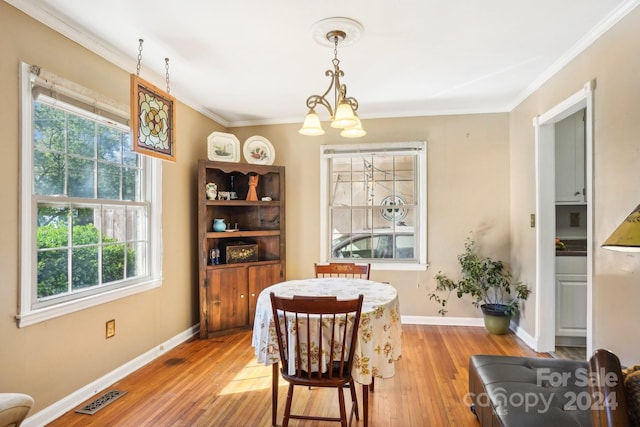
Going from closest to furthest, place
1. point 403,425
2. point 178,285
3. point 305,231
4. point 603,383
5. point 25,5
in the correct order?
point 603,383
point 25,5
point 403,425
point 178,285
point 305,231

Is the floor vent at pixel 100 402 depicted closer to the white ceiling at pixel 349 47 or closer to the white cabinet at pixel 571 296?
the white ceiling at pixel 349 47

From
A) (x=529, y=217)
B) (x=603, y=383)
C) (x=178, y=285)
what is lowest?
(x=178, y=285)

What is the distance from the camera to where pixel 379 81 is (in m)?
3.28

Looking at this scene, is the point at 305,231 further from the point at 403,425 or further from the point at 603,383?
the point at 603,383

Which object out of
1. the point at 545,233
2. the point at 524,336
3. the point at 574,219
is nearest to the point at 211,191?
the point at 545,233

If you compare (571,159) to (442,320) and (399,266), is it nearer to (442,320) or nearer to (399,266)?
(399,266)

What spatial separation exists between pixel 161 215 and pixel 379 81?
7.92 feet

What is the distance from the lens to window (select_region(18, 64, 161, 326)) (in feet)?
6.89

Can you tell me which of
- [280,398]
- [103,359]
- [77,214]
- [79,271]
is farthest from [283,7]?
[103,359]

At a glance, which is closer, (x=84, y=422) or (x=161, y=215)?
(x=84, y=422)

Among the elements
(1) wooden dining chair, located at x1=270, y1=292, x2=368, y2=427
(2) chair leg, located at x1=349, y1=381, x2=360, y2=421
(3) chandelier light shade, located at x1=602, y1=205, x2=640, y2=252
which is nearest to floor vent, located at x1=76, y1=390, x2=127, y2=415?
(1) wooden dining chair, located at x1=270, y1=292, x2=368, y2=427

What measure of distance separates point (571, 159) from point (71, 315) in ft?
15.1

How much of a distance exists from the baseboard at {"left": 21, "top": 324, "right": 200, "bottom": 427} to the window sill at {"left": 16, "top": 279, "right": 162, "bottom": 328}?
56cm

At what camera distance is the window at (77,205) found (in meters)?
2.10
